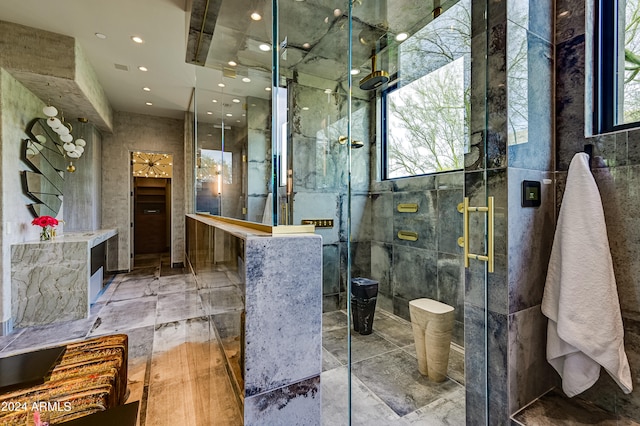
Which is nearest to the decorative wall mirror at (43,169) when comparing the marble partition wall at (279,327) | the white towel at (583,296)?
the marble partition wall at (279,327)

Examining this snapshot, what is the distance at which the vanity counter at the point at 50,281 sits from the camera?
3449 mm

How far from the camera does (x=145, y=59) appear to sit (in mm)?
4156

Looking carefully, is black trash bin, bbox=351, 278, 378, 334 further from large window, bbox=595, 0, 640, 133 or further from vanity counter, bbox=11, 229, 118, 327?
vanity counter, bbox=11, 229, 118, 327

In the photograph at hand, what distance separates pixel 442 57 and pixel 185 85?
14.2 feet

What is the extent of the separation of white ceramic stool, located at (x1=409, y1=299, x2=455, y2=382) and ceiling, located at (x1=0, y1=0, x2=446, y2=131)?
216 centimetres

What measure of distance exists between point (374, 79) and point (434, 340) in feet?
9.03

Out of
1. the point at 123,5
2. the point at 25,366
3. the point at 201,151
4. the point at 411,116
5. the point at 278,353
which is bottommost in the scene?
the point at 25,366

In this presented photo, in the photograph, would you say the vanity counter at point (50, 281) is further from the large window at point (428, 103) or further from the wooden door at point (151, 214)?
the wooden door at point (151, 214)

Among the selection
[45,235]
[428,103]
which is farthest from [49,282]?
[428,103]

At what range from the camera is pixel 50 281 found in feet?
11.9

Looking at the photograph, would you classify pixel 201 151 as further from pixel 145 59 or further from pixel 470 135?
pixel 470 135

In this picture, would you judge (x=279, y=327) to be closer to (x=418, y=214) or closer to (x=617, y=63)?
(x=617, y=63)

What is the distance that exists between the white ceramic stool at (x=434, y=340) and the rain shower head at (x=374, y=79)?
245 centimetres

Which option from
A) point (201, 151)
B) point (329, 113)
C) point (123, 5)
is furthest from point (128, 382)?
point (123, 5)
